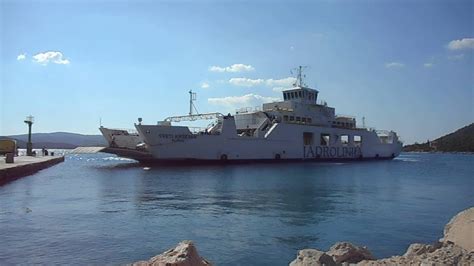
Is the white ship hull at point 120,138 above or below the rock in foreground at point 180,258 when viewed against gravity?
above

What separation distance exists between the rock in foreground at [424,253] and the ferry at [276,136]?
3602cm

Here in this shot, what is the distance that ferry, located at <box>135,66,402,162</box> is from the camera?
42.2 m

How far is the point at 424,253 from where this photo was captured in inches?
235

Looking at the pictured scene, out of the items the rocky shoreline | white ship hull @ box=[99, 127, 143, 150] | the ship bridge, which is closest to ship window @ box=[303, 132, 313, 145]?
the ship bridge

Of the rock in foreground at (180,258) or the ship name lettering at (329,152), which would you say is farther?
the ship name lettering at (329,152)

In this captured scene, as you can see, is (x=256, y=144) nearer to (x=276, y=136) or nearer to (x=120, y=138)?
(x=276, y=136)

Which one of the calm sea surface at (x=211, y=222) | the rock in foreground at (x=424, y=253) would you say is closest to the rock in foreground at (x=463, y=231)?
the rock in foreground at (x=424, y=253)

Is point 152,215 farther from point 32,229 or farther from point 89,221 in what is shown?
point 32,229

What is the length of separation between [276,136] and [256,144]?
354cm

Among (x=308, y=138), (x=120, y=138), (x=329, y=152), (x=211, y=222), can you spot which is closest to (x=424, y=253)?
(x=211, y=222)

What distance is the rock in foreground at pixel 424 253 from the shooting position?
16.8ft

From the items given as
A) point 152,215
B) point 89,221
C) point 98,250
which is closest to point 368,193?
point 152,215

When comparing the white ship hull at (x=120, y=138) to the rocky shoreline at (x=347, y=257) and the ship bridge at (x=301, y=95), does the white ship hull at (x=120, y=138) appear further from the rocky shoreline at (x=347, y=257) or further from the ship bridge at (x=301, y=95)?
the rocky shoreline at (x=347, y=257)

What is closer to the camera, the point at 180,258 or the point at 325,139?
the point at 180,258
